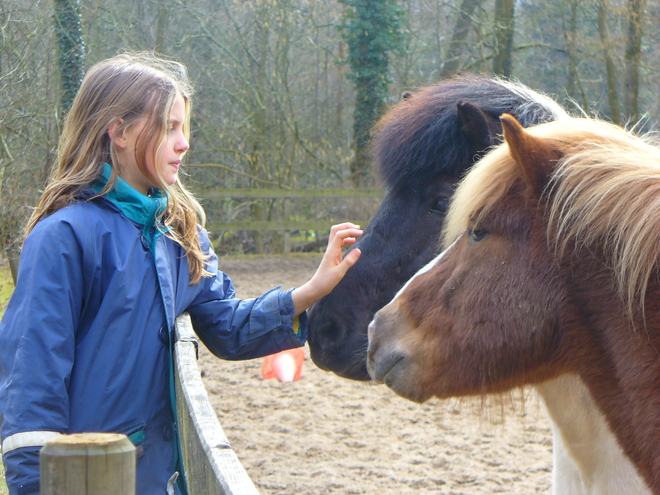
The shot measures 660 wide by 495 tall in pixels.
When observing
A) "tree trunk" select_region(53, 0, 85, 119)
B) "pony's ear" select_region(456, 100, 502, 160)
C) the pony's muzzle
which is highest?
"tree trunk" select_region(53, 0, 85, 119)

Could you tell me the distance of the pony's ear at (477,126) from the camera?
2.43 meters

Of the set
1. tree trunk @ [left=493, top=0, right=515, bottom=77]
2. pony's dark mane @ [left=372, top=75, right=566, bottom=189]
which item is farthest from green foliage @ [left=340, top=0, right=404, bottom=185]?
pony's dark mane @ [left=372, top=75, right=566, bottom=189]

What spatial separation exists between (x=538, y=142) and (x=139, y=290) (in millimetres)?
1200

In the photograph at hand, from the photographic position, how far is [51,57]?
850 cm

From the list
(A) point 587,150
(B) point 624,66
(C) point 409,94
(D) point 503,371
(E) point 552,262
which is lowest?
(D) point 503,371

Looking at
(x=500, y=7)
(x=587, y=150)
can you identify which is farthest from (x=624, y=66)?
(x=587, y=150)

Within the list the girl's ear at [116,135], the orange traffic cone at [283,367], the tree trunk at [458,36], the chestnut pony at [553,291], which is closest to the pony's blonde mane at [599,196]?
the chestnut pony at [553,291]

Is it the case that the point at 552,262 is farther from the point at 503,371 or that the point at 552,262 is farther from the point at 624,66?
the point at 624,66

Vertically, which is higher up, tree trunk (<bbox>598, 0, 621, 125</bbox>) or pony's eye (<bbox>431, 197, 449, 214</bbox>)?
tree trunk (<bbox>598, 0, 621, 125</bbox>)

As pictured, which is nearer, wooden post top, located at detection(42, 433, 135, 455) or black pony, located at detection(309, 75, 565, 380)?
wooden post top, located at detection(42, 433, 135, 455)

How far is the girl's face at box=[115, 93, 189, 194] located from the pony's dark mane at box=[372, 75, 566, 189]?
0.91 meters

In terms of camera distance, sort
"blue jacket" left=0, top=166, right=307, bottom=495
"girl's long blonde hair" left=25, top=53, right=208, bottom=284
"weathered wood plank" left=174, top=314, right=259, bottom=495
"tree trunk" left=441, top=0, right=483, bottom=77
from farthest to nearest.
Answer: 1. "tree trunk" left=441, top=0, right=483, bottom=77
2. "girl's long blonde hair" left=25, top=53, right=208, bottom=284
3. "blue jacket" left=0, top=166, right=307, bottom=495
4. "weathered wood plank" left=174, top=314, right=259, bottom=495

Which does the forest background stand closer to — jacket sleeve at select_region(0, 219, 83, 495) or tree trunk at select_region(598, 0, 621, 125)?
tree trunk at select_region(598, 0, 621, 125)

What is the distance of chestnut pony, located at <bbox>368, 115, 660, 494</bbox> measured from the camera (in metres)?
1.51
